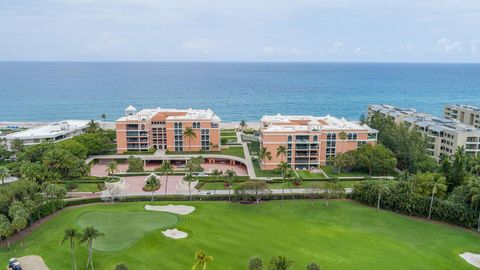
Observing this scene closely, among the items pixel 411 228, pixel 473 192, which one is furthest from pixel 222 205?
pixel 473 192

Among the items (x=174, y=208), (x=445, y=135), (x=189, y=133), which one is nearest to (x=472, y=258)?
(x=174, y=208)

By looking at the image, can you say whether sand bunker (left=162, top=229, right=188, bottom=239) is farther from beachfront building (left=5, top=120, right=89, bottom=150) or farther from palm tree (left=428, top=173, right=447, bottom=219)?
beachfront building (left=5, top=120, right=89, bottom=150)

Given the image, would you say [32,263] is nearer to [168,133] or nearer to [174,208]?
[174,208]

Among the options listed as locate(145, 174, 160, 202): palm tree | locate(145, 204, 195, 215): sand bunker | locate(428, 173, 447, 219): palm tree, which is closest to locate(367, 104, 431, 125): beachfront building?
locate(428, 173, 447, 219): palm tree

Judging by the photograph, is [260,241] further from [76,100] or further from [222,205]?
[76,100]

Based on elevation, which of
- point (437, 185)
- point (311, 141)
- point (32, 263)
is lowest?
point (32, 263)
